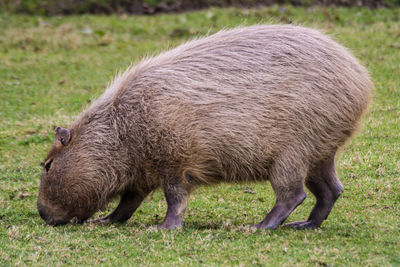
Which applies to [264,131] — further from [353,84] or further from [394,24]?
[394,24]

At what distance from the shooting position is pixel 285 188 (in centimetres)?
527

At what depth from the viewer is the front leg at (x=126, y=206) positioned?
5.83m

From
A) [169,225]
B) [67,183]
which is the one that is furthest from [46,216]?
[169,225]

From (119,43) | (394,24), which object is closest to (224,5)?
(119,43)

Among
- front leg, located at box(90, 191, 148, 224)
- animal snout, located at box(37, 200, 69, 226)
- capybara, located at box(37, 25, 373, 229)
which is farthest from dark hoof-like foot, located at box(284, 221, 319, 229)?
animal snout, located at box(37, 200, 69, 226)

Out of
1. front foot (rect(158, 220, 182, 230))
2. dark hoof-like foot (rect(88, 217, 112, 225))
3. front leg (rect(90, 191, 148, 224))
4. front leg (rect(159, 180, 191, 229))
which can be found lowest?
dark hoof-like foot (rect(88, 217, 112, 225))

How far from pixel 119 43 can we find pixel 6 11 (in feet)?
13.2

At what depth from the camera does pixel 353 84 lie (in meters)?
5.24

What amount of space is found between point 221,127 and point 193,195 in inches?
62.8

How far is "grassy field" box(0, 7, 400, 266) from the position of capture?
4.54 meters

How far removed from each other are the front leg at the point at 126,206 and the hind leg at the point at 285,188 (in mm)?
1208

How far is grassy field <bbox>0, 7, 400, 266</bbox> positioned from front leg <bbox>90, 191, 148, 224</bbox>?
0.13 meters

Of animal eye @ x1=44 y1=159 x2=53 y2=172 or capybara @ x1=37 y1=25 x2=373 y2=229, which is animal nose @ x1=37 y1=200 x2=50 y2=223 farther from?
animal eye @ x1=44 y1=159 x2=53 y2=172

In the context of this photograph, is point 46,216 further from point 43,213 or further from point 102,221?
point 102,221
